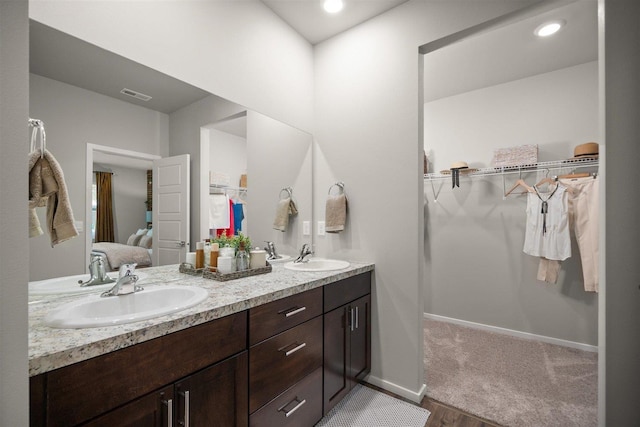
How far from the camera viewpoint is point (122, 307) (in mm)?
1207

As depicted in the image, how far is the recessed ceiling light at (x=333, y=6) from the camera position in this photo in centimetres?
201

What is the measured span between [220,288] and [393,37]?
2.06 m

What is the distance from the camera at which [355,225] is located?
7.39ft

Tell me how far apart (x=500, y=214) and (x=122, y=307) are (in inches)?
130

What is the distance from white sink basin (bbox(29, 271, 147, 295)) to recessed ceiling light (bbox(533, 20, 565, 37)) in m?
3.25

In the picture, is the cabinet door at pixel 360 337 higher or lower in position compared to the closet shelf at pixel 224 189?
lower

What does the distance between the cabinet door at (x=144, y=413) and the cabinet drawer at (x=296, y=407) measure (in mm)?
421

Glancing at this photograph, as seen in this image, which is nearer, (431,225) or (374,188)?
(374,188)

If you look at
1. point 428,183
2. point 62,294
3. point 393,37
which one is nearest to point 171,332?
point 62,294

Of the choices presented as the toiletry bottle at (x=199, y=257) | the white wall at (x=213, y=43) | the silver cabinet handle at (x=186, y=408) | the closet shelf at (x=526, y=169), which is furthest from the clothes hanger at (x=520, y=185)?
the silver cabinet handle at (x=186, y=408)

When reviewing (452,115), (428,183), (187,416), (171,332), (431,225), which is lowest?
(187,416)

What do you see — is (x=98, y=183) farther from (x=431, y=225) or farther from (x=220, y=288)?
(x=431, y=225)

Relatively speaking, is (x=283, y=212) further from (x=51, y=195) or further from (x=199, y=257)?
(x=51, y=195)

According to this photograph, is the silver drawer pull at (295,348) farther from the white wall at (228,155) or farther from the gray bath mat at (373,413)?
the white wall at (228,155)
